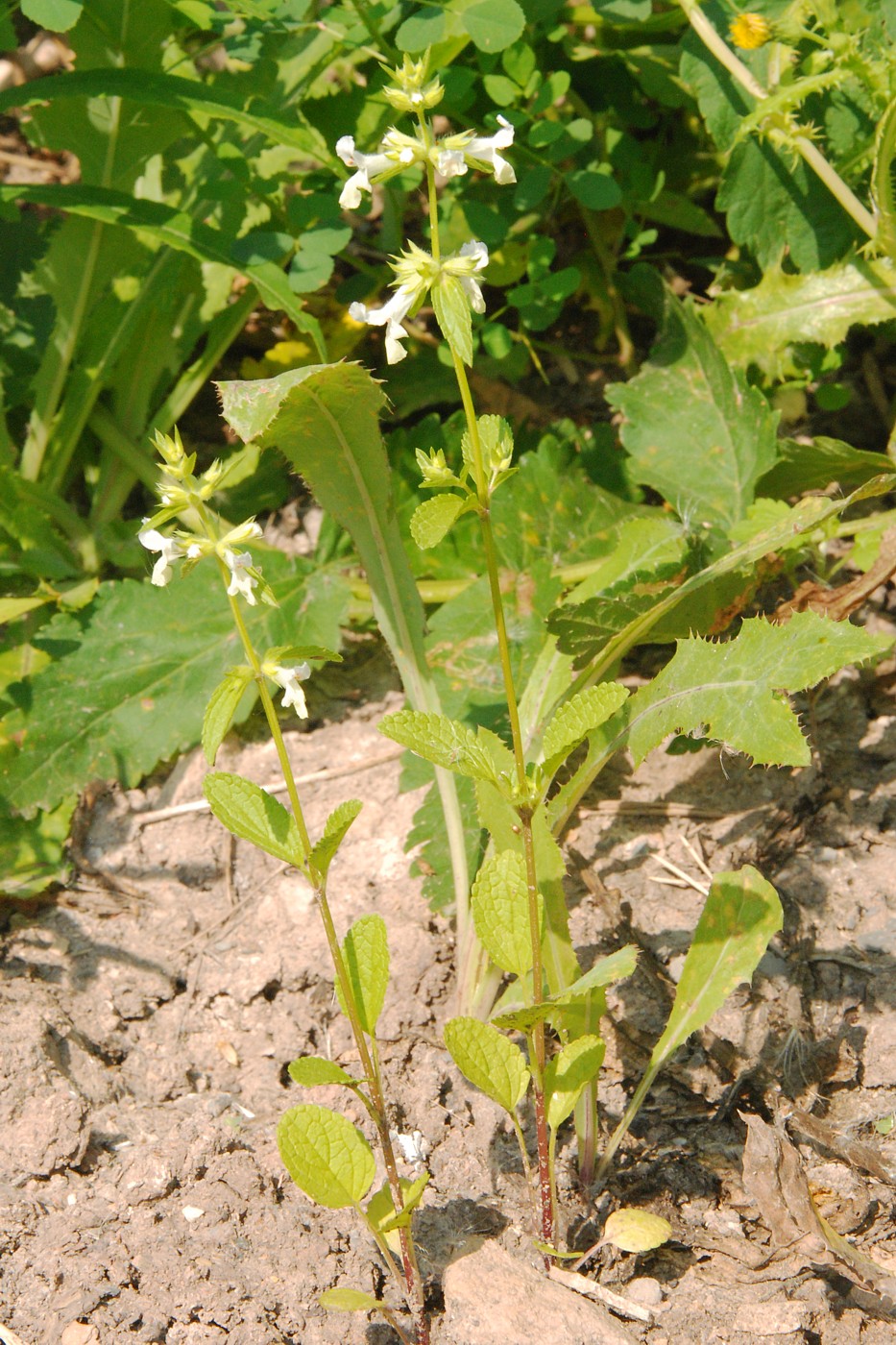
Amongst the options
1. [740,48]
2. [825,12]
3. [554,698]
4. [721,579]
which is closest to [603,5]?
[740,48]

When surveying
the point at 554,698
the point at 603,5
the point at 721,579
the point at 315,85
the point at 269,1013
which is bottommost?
the point at 269,1013

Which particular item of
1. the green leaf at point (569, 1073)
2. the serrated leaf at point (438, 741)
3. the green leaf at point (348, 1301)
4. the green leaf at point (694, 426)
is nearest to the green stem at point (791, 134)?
the green leaf at point (694, 426)

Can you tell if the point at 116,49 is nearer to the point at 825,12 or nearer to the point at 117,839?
the point at 825,12

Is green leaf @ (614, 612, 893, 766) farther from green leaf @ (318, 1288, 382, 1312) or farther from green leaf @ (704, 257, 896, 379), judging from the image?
green leaf @ (704, 257, 896, 379)

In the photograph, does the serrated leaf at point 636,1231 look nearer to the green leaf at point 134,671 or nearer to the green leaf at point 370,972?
the green leaf at point 370,972

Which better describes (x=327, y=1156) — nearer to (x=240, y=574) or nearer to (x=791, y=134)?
(x=240, y=574)

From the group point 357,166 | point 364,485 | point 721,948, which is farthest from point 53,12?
point 721,948

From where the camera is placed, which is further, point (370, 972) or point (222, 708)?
point (370, 972)
